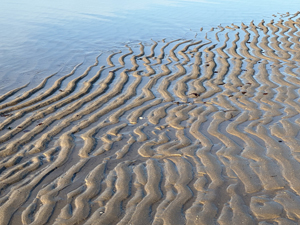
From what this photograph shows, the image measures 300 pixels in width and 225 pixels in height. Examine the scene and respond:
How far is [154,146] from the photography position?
3.64 metres

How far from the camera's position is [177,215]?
2.58 meters

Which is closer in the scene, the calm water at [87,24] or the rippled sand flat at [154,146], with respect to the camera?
the rippled sand flat at [154,146]

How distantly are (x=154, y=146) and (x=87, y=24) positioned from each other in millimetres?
8530

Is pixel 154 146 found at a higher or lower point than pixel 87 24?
higher

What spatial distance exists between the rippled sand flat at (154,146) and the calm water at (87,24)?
1.06 metres

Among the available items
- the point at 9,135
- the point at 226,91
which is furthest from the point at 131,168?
the point at 226,91

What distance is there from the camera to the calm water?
23.5 ft

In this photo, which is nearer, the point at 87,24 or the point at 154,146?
the point at 154,146

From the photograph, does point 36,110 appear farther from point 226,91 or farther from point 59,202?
point 226,91

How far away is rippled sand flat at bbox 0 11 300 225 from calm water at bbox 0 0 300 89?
41.6 inches

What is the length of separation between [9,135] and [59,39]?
585 centimetres

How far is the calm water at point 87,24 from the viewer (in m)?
7.17

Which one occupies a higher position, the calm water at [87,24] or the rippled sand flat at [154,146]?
the rippled sand flat at [154,146]

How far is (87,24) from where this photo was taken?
11258 millimetres
